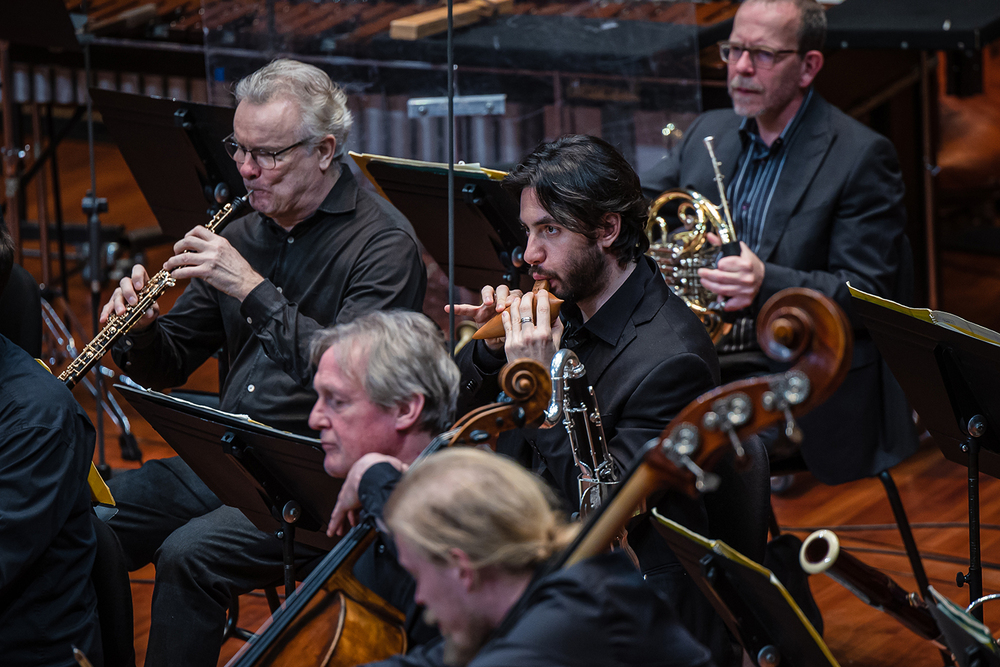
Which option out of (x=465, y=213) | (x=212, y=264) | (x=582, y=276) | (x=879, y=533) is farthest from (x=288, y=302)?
(x=879, y=533)

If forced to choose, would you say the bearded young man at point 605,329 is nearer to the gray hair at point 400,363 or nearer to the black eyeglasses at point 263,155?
the gray hair at point 400,363

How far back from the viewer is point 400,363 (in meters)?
1.87

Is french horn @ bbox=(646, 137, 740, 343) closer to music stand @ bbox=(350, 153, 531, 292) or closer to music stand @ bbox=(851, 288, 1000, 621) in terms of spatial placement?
music stand @ bbox=(350, 153, 531, 292)

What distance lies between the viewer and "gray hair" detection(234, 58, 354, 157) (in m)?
2.79

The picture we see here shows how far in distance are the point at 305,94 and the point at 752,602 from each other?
5.61 ft

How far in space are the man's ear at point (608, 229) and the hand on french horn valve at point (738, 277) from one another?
0.67 m

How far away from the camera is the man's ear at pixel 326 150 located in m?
2.83

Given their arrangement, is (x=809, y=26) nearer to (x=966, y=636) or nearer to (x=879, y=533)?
(x=879, y=533)

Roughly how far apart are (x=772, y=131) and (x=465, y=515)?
236 centimetres

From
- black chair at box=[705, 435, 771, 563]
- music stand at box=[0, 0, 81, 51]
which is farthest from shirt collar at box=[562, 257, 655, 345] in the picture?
music stand at box=[0, 0, 81, 51]

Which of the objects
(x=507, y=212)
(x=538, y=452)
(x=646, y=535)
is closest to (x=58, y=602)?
(x=538, y=452)

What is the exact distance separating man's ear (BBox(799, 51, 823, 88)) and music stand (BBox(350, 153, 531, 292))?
1.08m

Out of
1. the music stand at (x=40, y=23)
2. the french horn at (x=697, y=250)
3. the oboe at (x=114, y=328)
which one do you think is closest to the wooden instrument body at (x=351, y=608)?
the oboe at (x=114, y=328)

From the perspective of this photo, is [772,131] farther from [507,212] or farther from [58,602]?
[58,602]
